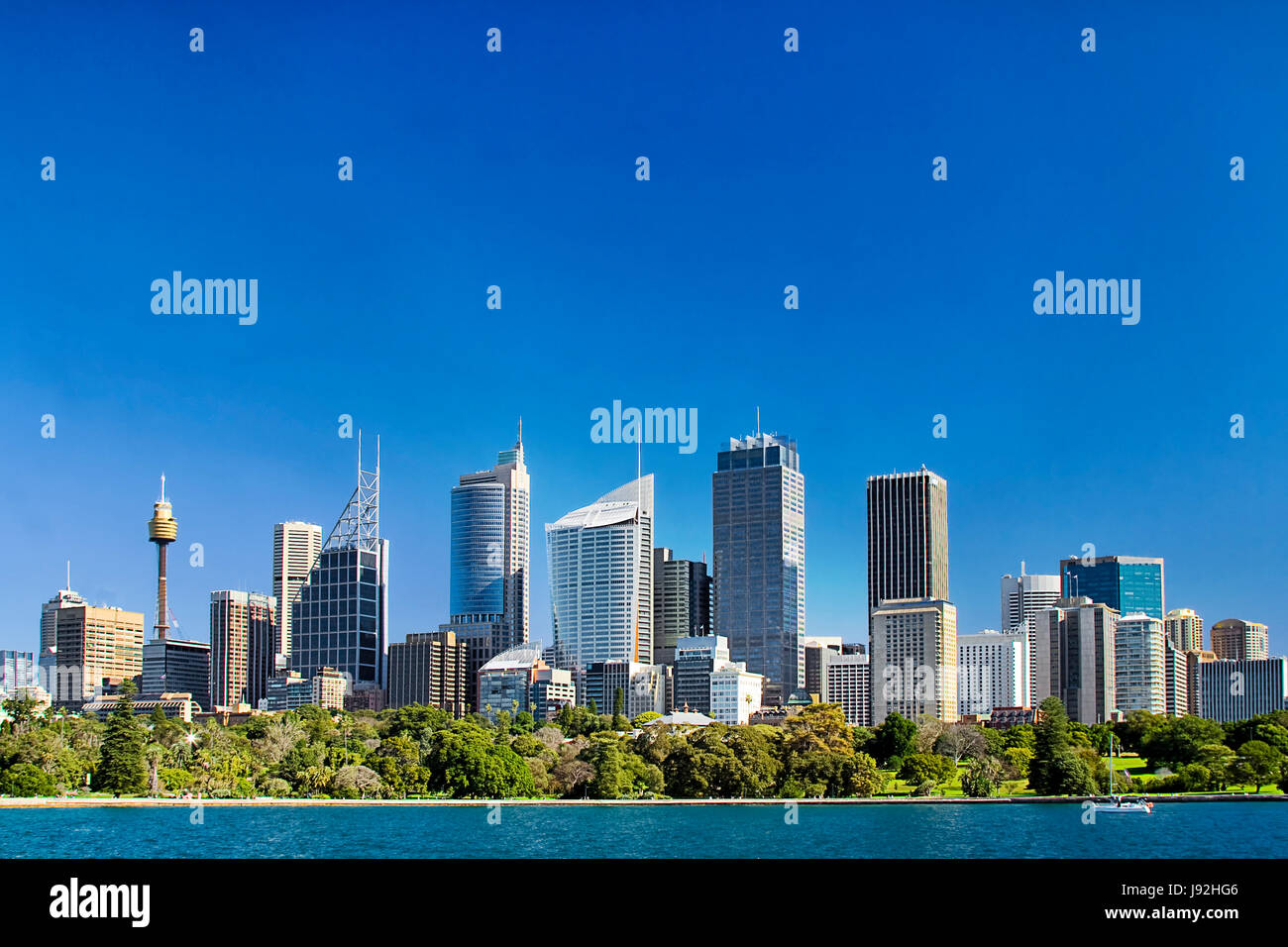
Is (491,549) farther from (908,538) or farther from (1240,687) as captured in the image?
(1240,687)

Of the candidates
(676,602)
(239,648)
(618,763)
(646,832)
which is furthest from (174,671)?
(646,832)

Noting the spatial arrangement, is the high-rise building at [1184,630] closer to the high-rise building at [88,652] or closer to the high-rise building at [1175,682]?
the high-rise building at [1175,682]

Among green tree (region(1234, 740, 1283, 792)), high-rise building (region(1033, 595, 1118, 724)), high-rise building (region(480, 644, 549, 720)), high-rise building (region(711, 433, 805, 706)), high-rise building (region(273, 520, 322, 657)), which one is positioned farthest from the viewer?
high-rise building (region(273, 520, 322, 657))

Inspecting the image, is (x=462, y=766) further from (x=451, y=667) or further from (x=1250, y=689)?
(x=1250, y=689)

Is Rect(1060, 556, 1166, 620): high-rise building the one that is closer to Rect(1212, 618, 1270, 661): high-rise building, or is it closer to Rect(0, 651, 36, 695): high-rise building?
Rect(1212, 618, 1270, 661): high-rise building

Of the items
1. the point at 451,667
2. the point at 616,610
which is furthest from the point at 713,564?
the point at 451,667

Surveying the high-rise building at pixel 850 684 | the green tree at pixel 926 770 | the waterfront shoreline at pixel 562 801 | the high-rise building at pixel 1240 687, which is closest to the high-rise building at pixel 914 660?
the high-rise building at pixel 850 684

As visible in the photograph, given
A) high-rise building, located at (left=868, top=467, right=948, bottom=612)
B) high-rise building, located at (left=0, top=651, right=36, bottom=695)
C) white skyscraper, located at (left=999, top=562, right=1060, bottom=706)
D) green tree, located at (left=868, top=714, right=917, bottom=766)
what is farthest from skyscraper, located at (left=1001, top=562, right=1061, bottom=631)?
high-rise building, located at (left=0, top=651, right=36, bottom=695)
